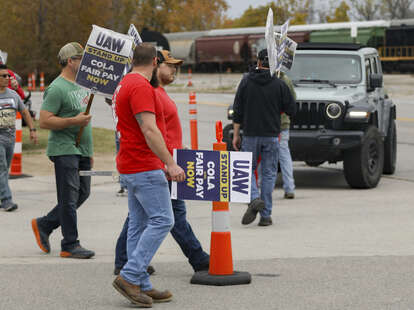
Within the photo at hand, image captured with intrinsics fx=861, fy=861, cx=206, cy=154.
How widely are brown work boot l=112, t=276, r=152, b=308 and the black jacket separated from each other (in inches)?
141

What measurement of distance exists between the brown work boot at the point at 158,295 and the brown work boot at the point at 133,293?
4.0 inches

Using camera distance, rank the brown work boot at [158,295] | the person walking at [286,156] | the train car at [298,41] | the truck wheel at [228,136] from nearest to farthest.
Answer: the brown work boot at [158,295] → the person walking at [286,156] → the truck wheel at [228,136] → the train car at [298,41]

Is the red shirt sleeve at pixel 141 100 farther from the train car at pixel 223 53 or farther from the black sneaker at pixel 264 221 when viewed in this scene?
the train car at pixel 223 53

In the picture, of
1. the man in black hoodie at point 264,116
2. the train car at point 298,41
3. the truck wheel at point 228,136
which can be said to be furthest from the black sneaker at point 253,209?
the train car at point 298,41

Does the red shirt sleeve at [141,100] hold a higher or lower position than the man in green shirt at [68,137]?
higher

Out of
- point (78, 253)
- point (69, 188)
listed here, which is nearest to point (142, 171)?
point (69, 188)

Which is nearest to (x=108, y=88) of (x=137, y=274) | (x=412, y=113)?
(x=137, y=274)

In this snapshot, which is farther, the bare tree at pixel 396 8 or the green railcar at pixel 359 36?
the bare tree at pixel 396 8

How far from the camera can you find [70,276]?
6.73 metres

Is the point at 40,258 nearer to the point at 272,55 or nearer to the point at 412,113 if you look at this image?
the point at 272,55

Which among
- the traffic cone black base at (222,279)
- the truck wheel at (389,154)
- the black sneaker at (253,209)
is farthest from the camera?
the truck wheel at (389,154)

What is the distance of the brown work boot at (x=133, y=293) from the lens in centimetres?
567

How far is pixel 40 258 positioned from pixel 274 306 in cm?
262

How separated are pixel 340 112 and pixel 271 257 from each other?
5041 millimetres
